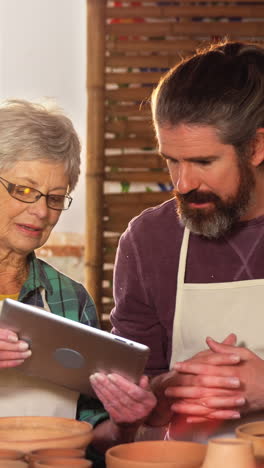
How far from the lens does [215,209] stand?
94.0 inches

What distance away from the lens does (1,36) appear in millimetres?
4520

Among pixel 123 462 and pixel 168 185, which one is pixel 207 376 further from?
pixel 168 185

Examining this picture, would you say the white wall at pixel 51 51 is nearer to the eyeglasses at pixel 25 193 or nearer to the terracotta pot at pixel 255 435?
the eyeglasses at pixel 25 193

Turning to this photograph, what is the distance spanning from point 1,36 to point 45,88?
0.36 meters

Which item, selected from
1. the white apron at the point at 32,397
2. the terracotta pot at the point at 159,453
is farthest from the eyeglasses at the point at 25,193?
the terracotta pot at the point at 159,453

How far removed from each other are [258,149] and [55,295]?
745mm

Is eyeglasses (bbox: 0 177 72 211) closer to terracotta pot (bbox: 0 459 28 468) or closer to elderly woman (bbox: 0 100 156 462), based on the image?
elderly woman (bbox: 0 100 156 462)

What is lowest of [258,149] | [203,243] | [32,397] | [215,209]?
[32,397]

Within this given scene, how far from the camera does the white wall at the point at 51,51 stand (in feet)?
14.9

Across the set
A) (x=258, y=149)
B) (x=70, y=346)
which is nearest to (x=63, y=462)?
(x=70, y=346)

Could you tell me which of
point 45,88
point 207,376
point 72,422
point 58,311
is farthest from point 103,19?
point 72,422

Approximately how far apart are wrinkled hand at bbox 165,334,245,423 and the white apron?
348mm

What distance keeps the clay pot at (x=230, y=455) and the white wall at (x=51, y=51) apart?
131 inches

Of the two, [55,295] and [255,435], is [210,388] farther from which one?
[55,295]
